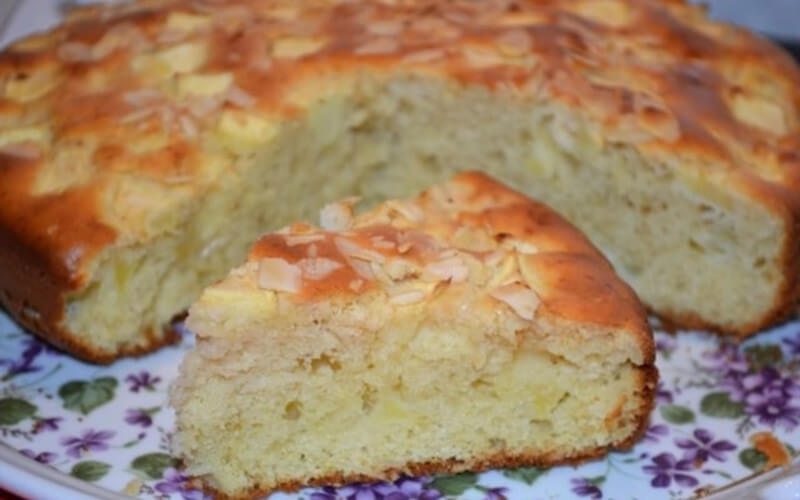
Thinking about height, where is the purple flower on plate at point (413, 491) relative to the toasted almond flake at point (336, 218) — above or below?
below

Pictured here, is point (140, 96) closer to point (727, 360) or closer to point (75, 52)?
point (75, 52)

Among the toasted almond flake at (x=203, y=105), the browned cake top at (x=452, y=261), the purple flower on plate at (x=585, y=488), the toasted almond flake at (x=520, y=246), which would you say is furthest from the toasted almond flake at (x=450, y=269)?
the toasted almond flake at (x=203, y=105)

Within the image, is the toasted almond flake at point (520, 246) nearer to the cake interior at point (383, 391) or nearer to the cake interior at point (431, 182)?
the cake interior at point (383, 391)

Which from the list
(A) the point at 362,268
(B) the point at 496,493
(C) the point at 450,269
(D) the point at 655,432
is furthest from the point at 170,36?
(D) the point at 655,432

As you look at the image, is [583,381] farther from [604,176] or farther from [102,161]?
[102,161]

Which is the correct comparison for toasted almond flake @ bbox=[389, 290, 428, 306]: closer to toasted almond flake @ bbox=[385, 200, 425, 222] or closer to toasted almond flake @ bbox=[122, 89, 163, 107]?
toasted almond flake @ bbox=[385, 200, 425, 222]

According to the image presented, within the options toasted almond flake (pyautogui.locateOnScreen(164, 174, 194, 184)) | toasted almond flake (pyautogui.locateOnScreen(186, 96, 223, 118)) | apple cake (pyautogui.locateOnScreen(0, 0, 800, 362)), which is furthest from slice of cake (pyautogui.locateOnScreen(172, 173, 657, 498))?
toasted almond flake (pyautogui.locateOnScreen(186, 96, 223, 118))

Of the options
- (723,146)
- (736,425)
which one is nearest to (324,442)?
(736,425)
